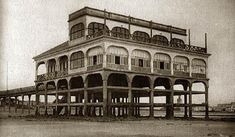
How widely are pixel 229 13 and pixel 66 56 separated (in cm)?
1994

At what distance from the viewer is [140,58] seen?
101 ft

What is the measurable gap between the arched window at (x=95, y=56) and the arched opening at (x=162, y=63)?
5464 millimetres

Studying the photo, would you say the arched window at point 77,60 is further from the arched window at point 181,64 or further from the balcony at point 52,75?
the arched window at point 181,64

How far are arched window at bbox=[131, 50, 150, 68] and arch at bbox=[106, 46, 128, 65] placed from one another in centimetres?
94

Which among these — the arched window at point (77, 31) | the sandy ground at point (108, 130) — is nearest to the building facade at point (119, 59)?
the arched window at point (77, 31)

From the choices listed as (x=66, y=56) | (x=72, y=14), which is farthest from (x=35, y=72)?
(x=72, y=14)

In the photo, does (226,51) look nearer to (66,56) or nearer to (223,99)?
(223,99)

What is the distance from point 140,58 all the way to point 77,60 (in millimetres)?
5420

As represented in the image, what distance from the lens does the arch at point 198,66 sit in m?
35.0

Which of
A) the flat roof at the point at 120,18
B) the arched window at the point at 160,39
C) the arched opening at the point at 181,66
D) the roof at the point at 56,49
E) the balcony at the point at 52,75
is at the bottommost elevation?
the balcony at the point at 52,75

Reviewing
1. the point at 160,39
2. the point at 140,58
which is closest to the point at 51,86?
the point at 160,39

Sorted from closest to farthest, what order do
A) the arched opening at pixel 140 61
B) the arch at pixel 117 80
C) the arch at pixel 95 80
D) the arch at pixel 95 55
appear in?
the arch at pixel 95 55 → the arched opening at pixel 140 61 → the arch at pixel 117 80 → the arch at pixel 95 80

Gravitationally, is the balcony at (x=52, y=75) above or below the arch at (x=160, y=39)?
below

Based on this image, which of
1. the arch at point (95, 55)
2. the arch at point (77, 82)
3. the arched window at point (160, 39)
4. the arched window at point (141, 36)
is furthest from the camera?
the arch at point (77, 82)
